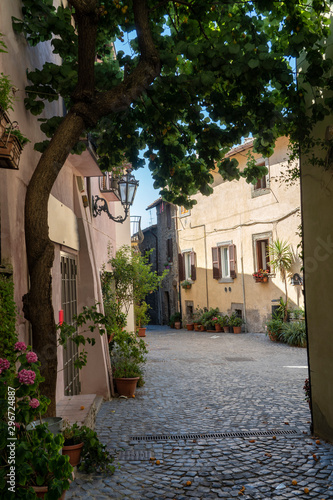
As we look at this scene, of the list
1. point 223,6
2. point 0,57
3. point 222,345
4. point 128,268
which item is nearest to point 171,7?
point 223,6

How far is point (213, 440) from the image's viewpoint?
5.39 meters

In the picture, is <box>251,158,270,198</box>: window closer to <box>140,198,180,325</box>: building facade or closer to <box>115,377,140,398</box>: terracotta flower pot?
<box>140,198,180,325</box>: building facade

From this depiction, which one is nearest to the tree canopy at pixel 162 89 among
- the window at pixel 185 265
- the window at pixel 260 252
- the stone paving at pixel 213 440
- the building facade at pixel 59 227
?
the building facade at pixel 59 227

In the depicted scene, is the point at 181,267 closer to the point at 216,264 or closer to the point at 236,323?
the point at 216,264

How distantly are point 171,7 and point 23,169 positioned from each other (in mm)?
2371

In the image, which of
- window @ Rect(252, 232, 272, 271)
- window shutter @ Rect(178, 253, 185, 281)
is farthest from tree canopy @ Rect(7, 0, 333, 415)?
window shutter @ Rect(178, 253, 185, 281)

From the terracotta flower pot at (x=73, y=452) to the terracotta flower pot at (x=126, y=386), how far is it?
11.3ft

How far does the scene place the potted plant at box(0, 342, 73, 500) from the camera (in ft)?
8.10

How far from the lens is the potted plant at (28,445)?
2469mm

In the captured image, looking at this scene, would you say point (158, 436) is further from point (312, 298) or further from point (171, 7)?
point (171, 7)

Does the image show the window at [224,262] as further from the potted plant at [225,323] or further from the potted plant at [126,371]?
the potted plant at [126,371]

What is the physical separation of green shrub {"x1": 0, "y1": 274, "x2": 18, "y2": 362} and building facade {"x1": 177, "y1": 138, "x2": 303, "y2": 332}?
42.2ft

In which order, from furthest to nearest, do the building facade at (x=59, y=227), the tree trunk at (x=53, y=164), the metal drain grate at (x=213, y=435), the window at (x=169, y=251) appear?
the window at (x=169, y=251), the metal drain grate at (x=213, y=435), the building facade at (x=59, y=227), the tree trunk at (x=53, y=164)

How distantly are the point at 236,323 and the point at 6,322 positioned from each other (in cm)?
1648
